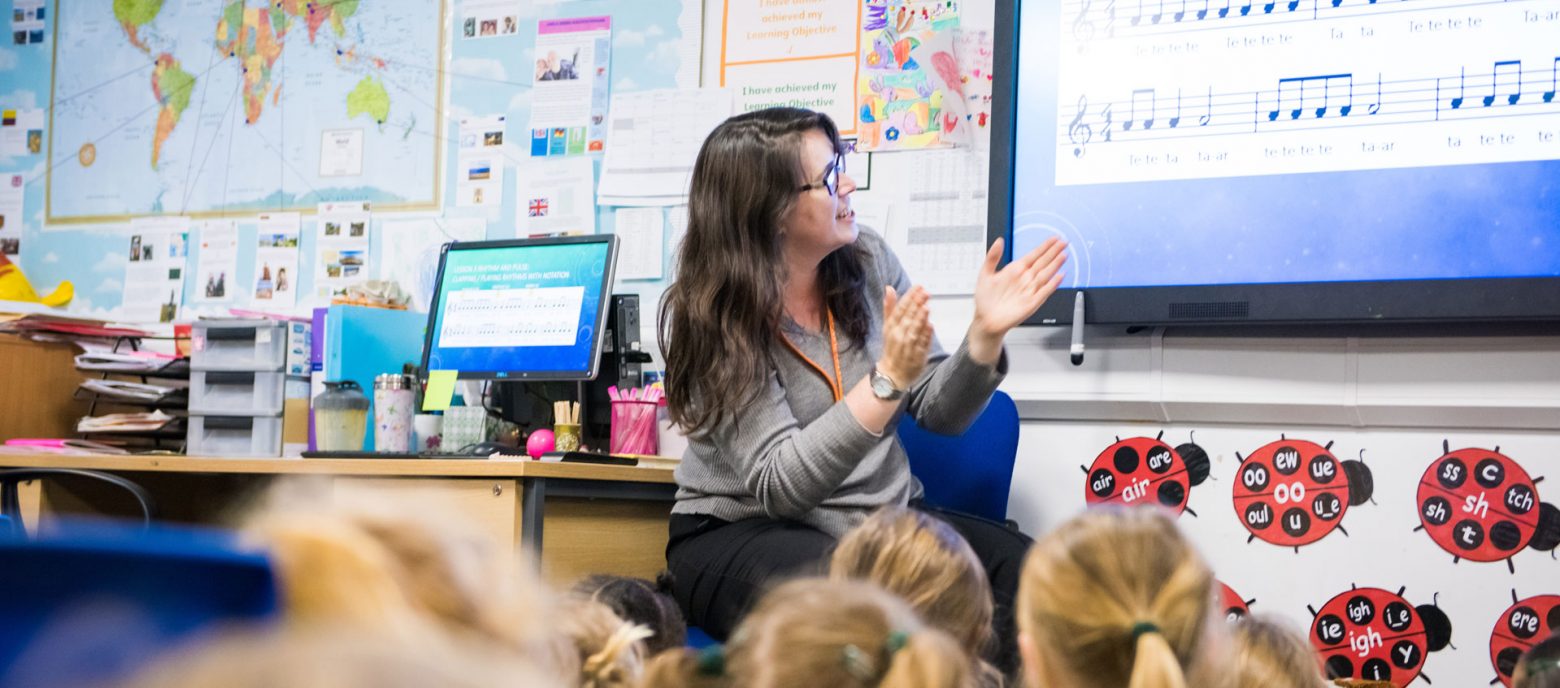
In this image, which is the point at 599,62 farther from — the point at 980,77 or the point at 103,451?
the point at 103,451

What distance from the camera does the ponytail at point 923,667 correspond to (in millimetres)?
890

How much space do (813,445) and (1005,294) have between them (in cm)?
39

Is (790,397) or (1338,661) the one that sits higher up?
(790,397)

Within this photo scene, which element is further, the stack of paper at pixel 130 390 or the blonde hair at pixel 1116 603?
the stack of paper at pixel 130 390

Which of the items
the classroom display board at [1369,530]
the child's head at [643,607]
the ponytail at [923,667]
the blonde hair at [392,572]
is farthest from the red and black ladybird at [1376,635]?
the blonde hair at [392,572]

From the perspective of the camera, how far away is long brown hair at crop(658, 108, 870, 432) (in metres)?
2.09

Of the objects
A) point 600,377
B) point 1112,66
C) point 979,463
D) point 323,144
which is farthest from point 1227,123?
point 323,144

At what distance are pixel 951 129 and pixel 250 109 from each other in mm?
1766

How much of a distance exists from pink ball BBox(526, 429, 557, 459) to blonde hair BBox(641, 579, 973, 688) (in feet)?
4.99

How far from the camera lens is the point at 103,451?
2.69 meters

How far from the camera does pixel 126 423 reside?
2.84 metres

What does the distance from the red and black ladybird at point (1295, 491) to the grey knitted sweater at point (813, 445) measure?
1.88ft

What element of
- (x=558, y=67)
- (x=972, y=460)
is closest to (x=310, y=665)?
(x=972, y=460)

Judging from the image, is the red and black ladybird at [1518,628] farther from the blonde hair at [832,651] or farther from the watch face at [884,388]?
the blonde hair at [832,651]
